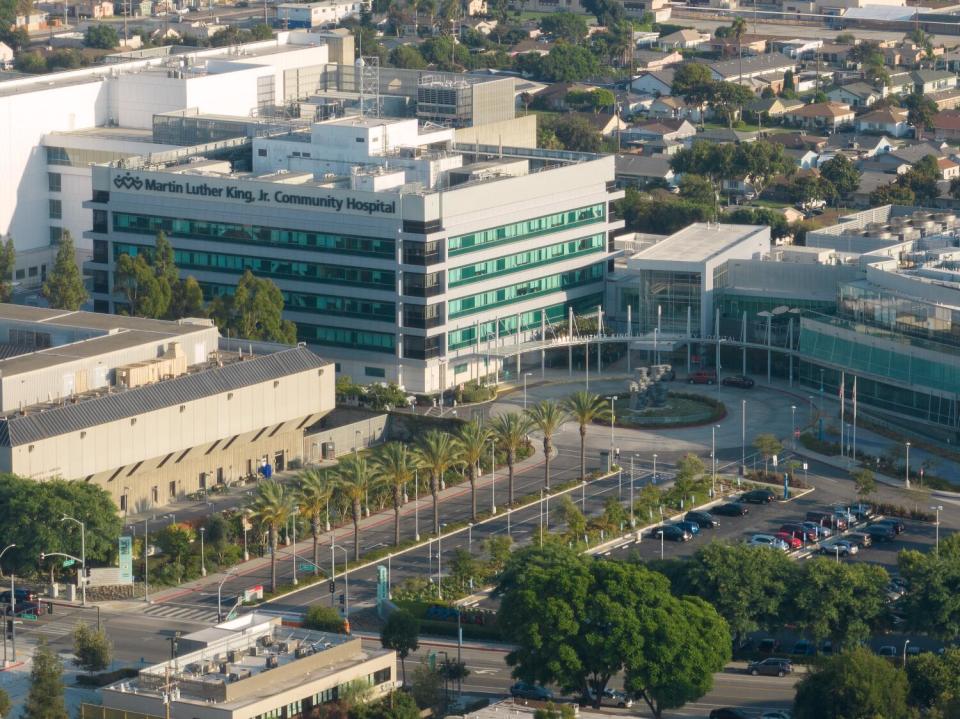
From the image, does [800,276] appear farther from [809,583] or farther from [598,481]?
[809,583]

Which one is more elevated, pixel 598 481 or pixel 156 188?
pixel 156 188

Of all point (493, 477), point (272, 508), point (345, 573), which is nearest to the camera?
point (272, 508)

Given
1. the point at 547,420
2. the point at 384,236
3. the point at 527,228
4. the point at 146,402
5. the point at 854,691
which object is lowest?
the point at 854,691

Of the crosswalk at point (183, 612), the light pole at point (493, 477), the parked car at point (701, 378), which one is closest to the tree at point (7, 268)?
the light pole at point (493, 477)

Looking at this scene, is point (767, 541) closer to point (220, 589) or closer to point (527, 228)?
point (220, 589)

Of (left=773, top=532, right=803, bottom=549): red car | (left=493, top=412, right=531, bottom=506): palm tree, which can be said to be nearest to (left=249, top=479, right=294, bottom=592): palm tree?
(left=493, top=412, right=531, bottom=506): palm tree

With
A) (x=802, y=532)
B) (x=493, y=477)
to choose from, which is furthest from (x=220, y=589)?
(x=802, y=532)

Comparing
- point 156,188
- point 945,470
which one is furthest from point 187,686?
point 156,188
